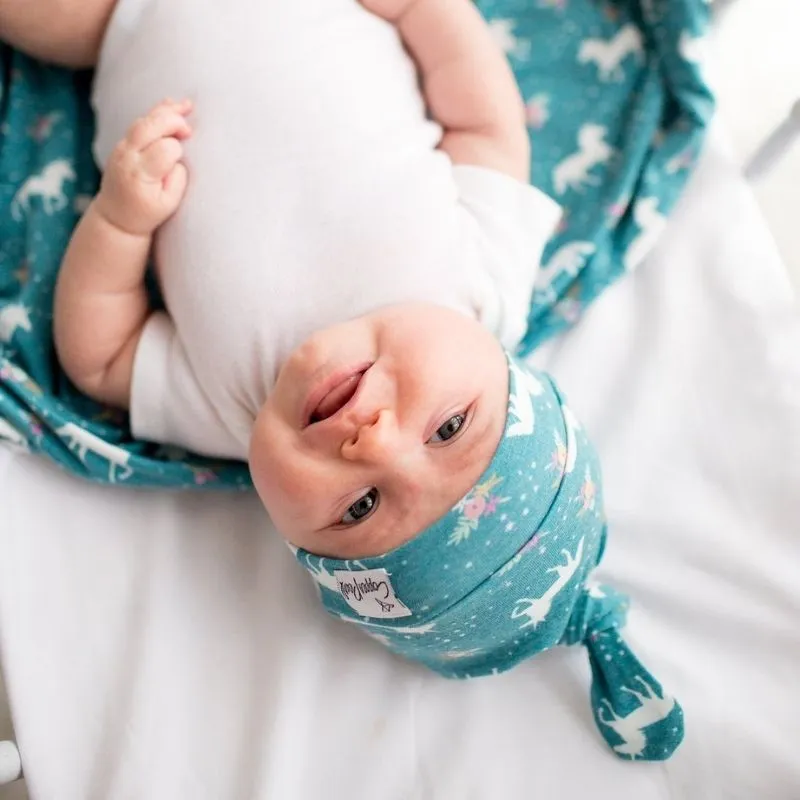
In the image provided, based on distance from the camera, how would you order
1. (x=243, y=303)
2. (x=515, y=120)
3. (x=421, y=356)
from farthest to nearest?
(x=515, y=120) < (x=243, y=303) < (x=421, y=356)

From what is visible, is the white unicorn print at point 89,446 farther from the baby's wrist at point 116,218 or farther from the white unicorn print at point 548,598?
the white unicorn print at point 548,598

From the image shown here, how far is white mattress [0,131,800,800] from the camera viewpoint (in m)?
0.77

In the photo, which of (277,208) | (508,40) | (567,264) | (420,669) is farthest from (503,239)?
(420,669)

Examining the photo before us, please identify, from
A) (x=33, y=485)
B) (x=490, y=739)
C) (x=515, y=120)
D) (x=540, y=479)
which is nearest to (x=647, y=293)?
(x=515, y=120)

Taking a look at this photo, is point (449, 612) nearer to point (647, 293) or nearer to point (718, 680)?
point (718, 680)

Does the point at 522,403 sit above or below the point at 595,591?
above

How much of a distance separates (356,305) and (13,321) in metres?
0.38

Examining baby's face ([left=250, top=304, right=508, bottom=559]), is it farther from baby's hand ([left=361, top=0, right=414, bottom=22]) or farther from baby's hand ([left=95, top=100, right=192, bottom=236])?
baby's hand ([left=361, top=0, right=414, bottom=22])

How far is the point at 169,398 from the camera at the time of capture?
834mm

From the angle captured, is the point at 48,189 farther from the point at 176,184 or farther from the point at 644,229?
the point at 644,229

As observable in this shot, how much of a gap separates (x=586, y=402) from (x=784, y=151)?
0.38 meters

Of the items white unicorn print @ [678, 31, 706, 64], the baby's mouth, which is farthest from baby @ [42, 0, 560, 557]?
white unicorn print @ [678, 31, 706, 64]

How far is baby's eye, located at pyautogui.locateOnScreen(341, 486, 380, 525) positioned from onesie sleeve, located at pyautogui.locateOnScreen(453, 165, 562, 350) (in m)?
0.26

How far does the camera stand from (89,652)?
0.81 m
